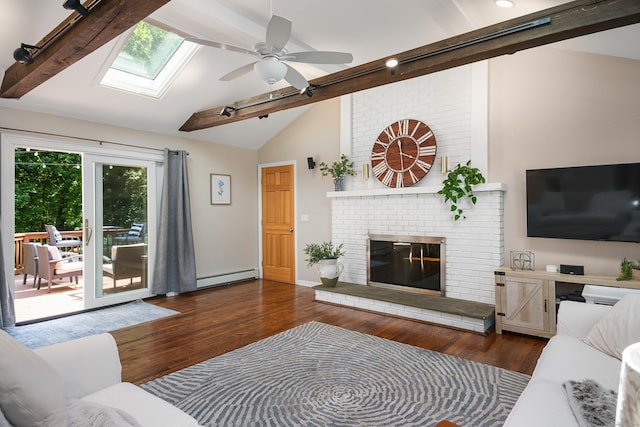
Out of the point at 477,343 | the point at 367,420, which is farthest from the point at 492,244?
the point at 367,420

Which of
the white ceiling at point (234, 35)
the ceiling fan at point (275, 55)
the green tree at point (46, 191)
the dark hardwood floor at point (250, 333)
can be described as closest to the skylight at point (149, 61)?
the white ceiling at point (234, 35)

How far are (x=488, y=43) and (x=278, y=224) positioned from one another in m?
4.41

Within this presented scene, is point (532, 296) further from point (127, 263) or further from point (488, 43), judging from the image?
point (127, 263)

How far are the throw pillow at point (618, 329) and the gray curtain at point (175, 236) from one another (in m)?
4.84

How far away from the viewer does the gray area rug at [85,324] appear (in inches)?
143

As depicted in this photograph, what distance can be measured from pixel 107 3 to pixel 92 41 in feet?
1.65

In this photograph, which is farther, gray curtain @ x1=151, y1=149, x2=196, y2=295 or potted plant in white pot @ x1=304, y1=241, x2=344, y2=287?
gray curtain @ x1=151, y1=149, x2=196, y2=295

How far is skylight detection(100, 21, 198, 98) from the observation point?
13.0 ft

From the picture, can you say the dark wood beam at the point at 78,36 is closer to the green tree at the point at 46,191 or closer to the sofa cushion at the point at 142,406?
the sofa cushion at the point at 142,406

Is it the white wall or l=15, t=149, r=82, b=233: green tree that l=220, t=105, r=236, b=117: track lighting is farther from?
l=15, t=149, r=82, b=233: green tree

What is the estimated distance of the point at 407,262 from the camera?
190 inches

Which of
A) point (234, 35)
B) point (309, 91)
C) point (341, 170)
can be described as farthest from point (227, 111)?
point (341, 170)

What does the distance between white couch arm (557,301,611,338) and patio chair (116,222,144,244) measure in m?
5.01

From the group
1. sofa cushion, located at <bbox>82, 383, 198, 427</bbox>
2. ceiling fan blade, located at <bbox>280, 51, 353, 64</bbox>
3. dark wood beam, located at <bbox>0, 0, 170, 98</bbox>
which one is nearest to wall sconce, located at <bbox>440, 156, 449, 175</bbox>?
ceiling fan blade, located at <bbox>280, 51, 353, 64</bbox>
